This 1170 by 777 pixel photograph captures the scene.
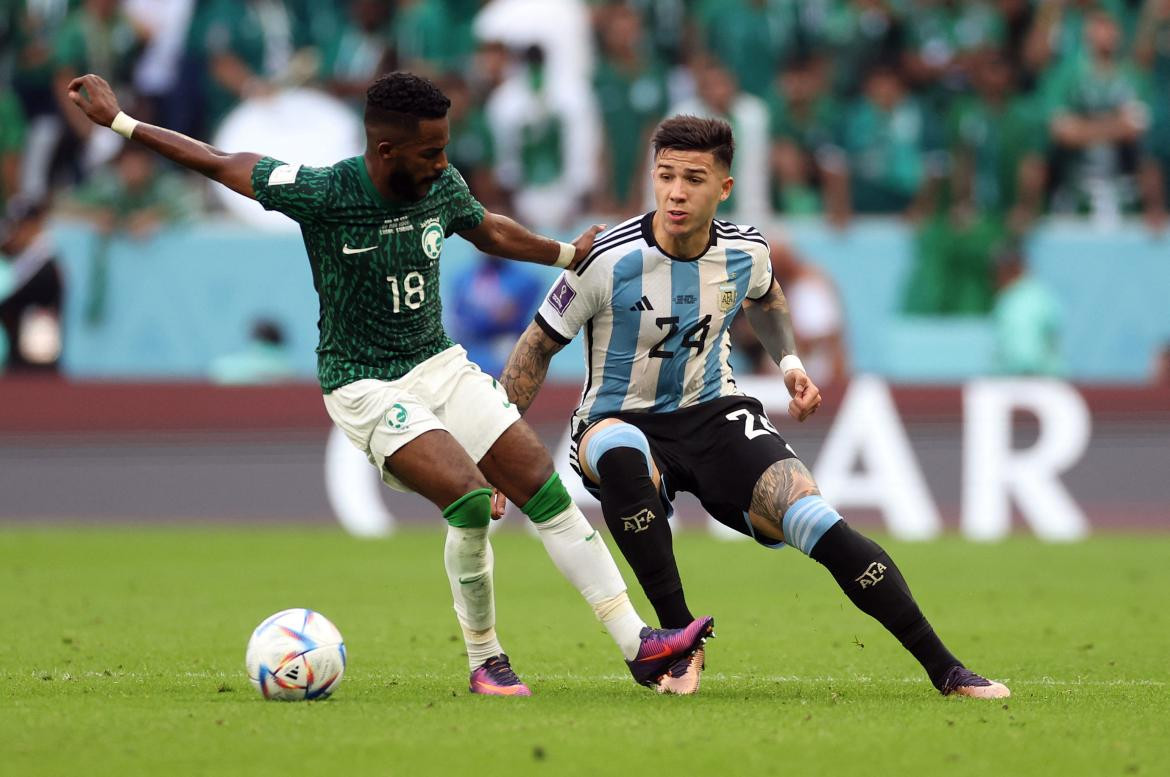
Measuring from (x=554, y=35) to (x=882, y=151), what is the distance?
3.34m

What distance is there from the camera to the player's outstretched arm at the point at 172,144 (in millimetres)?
6879

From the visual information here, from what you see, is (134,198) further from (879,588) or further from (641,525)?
(879,588)

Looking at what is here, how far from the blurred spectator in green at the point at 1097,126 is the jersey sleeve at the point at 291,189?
12092mm

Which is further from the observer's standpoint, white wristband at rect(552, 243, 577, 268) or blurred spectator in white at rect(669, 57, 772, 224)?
blurred spectator in white at rect(669, 57, 772, 224)

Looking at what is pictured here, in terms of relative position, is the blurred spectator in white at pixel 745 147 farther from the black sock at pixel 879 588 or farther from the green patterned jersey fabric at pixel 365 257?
the black sock at pixel 879 588

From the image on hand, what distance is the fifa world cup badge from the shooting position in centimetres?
752

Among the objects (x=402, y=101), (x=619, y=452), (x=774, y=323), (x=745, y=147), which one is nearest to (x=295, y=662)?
(x=619, y=452)

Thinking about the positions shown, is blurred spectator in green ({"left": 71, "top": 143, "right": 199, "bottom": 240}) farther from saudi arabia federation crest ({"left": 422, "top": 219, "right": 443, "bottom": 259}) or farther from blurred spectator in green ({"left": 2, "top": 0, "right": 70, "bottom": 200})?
saudi arabia federation crest ({"left": 422, "top": 219, "right": 443, "bottom": 259})

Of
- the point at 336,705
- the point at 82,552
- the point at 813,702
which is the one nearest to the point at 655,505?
the point at 813,702

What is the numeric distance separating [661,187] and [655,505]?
1.26 meters

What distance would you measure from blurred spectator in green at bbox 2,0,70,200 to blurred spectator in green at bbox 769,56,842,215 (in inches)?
275

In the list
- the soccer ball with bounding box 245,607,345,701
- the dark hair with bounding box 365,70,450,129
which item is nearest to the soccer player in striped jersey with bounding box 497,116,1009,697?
the dark hair with bounding box 365,70,450,129

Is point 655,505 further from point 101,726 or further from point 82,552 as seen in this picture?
point 82,552

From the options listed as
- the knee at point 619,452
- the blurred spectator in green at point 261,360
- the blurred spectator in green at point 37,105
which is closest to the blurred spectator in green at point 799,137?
the blurred spectator in green at point 261,360
